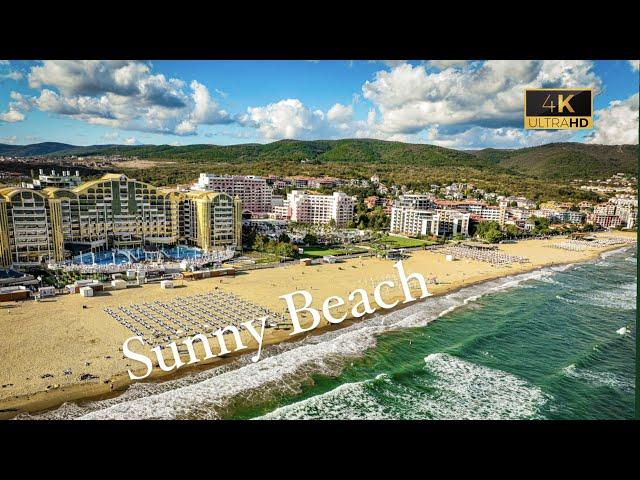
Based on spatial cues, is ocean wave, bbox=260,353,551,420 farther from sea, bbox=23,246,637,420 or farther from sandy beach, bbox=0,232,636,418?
sandy beach, bbox=0,232,636,418

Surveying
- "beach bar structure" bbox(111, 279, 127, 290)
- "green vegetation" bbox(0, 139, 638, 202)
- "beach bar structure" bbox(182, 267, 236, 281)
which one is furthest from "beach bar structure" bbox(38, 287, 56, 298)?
"green vegetation" bbox(0, 139, 638, 202)

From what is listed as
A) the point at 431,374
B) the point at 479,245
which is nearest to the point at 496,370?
the point at 431,374

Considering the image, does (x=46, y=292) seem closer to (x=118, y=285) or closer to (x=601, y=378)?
(x=118, y=285)

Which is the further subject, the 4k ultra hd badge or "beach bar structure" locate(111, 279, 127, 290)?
"beach bar structure" locate(111, 279, 127, 290)
